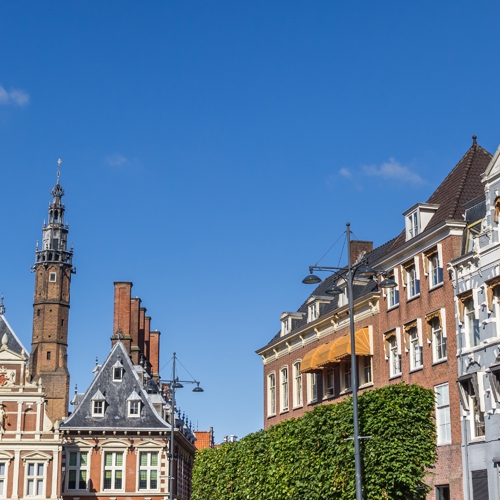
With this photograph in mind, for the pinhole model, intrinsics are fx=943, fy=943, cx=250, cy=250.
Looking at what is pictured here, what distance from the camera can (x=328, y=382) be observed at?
46.4m

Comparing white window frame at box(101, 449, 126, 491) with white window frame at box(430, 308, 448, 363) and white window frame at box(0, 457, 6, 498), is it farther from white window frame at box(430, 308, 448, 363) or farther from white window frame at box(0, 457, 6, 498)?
white window frame at box(430, 308, 448, 363)

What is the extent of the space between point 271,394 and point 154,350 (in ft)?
123

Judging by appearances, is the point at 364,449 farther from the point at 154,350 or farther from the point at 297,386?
the point at 154,350

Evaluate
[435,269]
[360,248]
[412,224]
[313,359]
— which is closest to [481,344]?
[435,269]

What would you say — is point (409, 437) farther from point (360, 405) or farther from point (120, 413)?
point (120, 413)

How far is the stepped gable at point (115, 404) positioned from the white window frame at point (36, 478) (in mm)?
3797

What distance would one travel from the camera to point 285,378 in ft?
173

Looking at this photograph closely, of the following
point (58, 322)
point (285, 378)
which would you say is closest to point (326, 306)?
point (285, 378)

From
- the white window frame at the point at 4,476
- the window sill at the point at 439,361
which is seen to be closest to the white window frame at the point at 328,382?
the window sill at the point at 439,361

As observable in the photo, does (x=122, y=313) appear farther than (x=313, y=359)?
Yes

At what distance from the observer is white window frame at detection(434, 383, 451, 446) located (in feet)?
115

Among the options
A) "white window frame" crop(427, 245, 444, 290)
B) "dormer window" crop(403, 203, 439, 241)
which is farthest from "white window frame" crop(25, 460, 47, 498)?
"white window frame" crop(427, 245, 444, 290)

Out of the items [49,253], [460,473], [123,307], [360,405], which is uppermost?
[49,253]

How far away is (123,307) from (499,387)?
49.3 m
